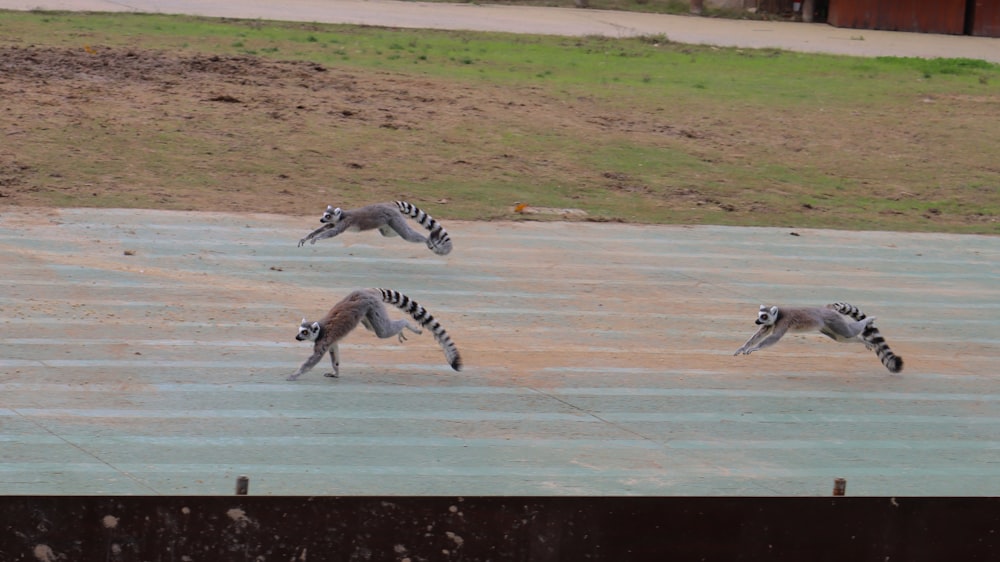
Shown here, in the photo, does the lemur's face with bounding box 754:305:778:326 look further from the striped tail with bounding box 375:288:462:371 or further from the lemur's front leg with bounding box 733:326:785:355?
the striped tail with bounding box 375:288:462:371

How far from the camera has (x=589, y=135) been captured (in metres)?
15.6

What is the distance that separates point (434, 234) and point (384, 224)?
1.34 ft

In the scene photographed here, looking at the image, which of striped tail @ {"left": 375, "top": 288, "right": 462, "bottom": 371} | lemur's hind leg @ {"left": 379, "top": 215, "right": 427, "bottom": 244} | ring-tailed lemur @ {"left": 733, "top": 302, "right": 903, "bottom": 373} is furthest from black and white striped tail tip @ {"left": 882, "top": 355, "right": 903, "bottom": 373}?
lemur's hind leg @ {"left": 379, "top": 215, "right": 427, "bottom": 244}

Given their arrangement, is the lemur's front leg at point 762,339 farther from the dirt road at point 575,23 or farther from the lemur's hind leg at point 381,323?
the dirt road at point 575,23

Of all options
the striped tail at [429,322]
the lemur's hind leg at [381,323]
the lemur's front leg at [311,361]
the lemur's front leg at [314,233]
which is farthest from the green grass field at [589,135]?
the lemur's front leg at [311,361]

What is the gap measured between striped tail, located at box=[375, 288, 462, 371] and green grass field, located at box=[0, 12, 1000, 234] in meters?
3.74

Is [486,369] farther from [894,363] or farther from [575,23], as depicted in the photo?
[575,23]

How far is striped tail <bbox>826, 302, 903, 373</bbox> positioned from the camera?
7.84 meters

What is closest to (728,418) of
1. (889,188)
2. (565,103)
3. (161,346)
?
(161,346)

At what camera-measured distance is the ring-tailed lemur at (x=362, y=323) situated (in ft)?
23.3

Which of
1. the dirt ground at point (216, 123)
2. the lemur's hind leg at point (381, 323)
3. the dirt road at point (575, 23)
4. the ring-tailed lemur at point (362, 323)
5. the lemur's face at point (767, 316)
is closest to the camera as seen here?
the ring-tailed lemur at point (362, 323)
